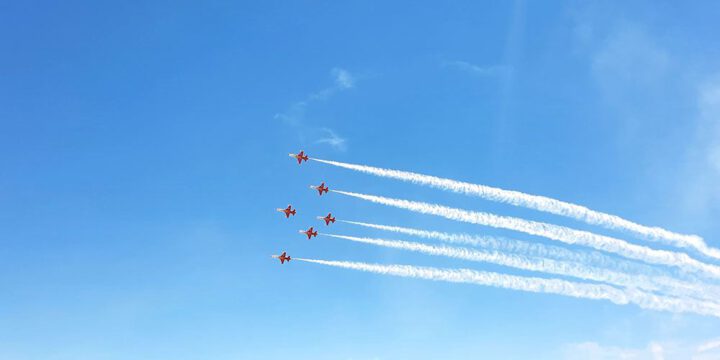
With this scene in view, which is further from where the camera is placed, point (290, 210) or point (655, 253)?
point (290, 210)

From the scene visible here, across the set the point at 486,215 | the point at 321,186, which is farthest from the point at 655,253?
the point at 321,186

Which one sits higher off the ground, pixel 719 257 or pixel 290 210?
pixel 290 210

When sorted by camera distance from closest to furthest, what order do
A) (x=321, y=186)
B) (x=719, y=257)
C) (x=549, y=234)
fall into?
(x=549, y=234) < (x=719, y=257) < (x=321, y=186)

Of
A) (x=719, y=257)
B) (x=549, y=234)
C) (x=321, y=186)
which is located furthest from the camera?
(x=321, y=186)

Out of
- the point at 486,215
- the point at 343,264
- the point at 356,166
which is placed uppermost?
the point at 356,166

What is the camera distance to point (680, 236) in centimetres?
10575

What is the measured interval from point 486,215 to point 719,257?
53881 millimetres

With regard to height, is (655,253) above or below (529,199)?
below

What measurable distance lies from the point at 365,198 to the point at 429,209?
1386 cm

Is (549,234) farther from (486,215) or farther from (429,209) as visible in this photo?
(429,209)

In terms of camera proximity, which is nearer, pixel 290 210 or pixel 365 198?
pixel 365 198

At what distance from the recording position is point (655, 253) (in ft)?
343

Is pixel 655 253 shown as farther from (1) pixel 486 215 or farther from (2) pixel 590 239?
(1) pixel 486 215

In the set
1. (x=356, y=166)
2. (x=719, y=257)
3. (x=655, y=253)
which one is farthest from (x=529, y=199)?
(x=719, y=257)
